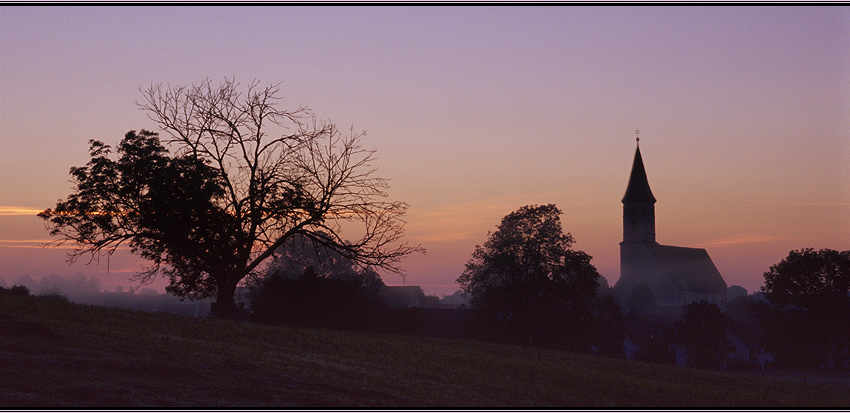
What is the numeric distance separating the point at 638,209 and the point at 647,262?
1175 cm

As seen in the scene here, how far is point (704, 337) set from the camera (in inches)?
3221

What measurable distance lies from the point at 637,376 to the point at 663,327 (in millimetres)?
59235

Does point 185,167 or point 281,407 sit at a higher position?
point 185,167

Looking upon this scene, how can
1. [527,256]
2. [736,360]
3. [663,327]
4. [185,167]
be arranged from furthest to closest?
1. [663,327]
2. [736,360]
3. [527,256]
4. [185,167]

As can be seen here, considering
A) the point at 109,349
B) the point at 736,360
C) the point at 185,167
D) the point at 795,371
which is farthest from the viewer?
the point at 736,360

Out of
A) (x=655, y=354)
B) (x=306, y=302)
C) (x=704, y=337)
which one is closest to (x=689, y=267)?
(x=704, y=337)

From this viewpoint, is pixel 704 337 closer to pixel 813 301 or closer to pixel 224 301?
pixel 813 301

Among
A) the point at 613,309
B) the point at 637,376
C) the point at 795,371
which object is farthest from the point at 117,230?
the point at 795,371

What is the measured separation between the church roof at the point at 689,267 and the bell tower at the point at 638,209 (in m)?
4.10

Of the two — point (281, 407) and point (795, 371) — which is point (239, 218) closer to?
point (281, 407)

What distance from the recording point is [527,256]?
69.3 m

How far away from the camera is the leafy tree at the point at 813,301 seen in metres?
81.2

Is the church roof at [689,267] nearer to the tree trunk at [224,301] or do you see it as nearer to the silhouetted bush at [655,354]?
the silhouetted bush at [655,354]

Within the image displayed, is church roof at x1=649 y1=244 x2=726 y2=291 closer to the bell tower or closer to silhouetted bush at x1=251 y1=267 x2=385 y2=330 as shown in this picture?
the bell tower
